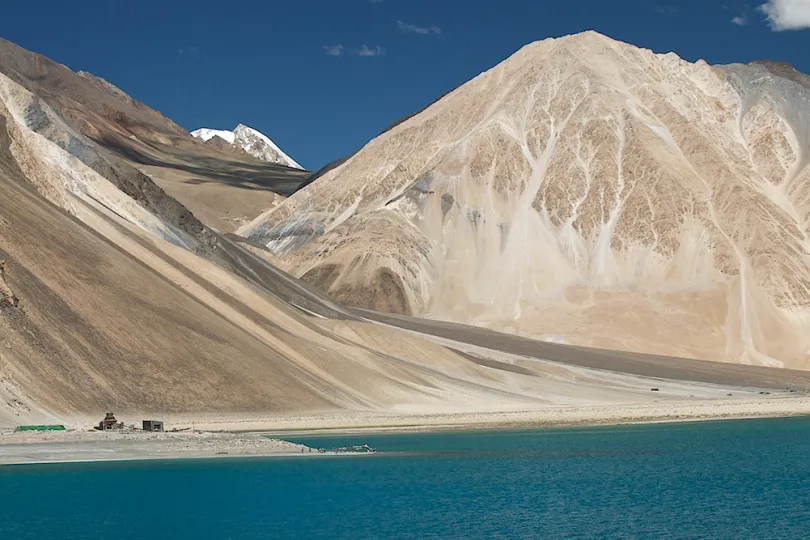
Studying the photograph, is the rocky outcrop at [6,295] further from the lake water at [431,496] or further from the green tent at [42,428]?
the lake water at [431,496]

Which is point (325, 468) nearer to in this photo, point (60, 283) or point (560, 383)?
point (60, 283)

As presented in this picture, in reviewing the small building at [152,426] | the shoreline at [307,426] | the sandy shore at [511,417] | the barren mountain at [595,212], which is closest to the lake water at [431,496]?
the shoreline at [307,426]

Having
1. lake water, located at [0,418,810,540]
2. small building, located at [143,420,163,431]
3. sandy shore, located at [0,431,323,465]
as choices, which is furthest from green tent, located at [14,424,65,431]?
lake water, located at [0,418,810,540]

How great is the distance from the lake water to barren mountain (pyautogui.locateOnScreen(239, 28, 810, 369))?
2862 inches

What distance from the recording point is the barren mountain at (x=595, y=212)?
408 ft

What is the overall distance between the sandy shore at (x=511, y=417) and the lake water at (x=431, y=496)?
11377 millimetres

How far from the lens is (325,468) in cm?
4353

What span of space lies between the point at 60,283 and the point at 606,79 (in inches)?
4417

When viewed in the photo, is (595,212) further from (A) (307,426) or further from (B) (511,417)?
(A) (307,426)

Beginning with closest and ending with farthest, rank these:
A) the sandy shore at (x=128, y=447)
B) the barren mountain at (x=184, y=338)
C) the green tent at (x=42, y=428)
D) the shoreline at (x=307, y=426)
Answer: the sandy shore at (x=128, y=447) → the shoreline at (x=307, y=426) → the green tent at (x=42, y=428) → the barren mountain at (x=184, y=338)

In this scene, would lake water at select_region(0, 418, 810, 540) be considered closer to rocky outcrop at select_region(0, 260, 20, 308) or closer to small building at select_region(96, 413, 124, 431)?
small building at select_region(96, 413, 124, 431)

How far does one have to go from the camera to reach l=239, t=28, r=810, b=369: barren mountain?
124 metres

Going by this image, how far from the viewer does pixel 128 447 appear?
148ft

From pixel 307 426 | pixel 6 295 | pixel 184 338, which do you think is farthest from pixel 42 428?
pixel 307 426
